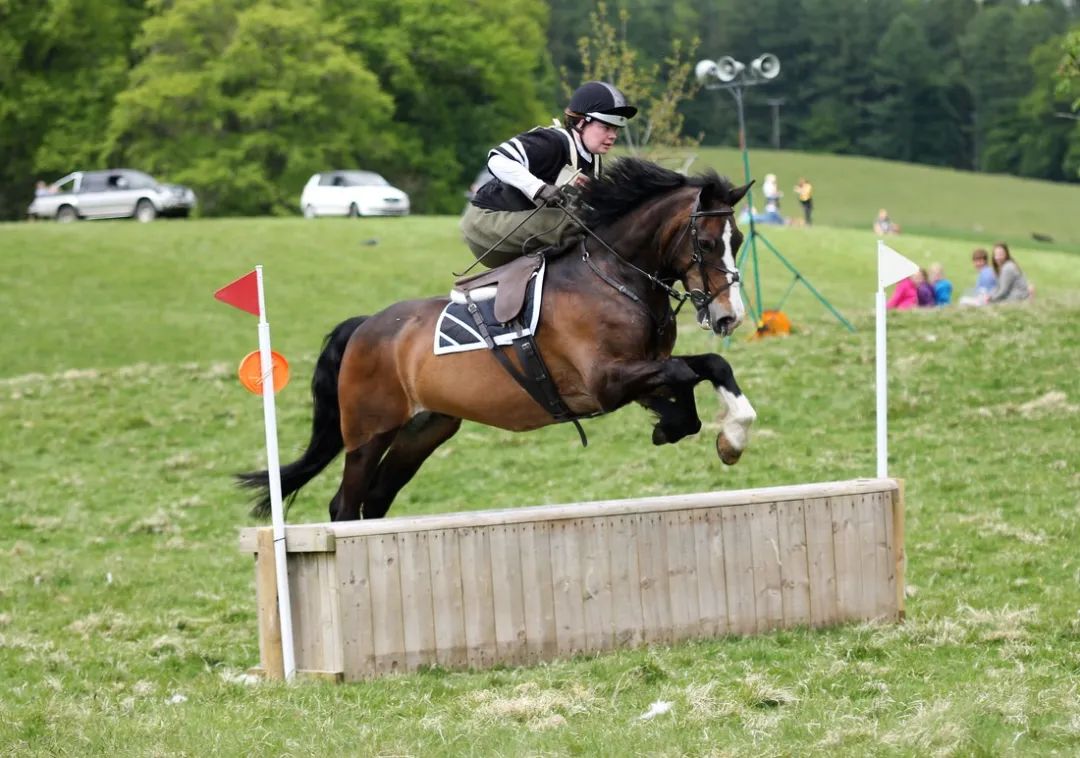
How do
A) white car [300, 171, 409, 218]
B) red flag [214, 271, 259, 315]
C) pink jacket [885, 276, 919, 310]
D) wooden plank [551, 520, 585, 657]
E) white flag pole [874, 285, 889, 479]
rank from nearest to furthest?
red flag [214, 271, 259, 315], wooden plank [551, 520, 585, 657], white flag pole [874, 285, 889, 479], pink jacket [885, 276, 919, 310], white car [300, 171, 409, 218]

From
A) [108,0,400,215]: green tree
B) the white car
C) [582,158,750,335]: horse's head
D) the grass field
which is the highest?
[108,0,400,215]: green tree

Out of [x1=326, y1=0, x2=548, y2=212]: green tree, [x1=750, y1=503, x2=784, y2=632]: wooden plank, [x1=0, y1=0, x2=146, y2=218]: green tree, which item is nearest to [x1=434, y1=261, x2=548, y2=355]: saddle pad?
[x1=750, y1=503, x2=784, y2=632]: wooden plank

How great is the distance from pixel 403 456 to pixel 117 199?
31.9 meters

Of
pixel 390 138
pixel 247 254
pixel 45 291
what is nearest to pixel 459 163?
pixel 390 138

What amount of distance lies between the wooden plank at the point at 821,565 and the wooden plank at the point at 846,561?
0.09ft

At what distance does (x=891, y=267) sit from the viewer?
291 inches

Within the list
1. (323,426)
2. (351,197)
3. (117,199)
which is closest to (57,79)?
(117,199)

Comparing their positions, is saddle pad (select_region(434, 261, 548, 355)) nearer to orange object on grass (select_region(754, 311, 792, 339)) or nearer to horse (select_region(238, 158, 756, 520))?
horse (select_region(238, 158, 756, 520))

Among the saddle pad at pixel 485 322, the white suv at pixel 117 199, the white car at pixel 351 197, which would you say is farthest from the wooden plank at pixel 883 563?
the white suv at pixel 117 199

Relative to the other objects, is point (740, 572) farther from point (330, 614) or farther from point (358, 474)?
point (358, 474)

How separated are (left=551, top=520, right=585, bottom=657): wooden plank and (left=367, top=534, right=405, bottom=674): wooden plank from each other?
78 centimetres

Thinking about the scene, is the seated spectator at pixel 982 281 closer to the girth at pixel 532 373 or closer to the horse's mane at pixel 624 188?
the horse's mane at pixel 624 188

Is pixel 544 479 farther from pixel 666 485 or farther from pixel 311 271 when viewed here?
pixel 311 271

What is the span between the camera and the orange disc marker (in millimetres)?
6980
